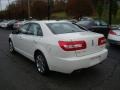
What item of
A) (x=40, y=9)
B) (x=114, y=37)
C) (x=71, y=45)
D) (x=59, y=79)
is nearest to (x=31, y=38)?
(x=59, y=79)

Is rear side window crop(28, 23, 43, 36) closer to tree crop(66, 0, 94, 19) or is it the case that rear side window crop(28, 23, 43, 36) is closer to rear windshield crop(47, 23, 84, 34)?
rear windshield crop(47, 23, 84, 34)

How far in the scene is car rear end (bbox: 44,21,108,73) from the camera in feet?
15.5

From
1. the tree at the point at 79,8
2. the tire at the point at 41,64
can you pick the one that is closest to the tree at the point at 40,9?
the tree at the point at 79,8

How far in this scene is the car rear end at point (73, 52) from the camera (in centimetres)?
472

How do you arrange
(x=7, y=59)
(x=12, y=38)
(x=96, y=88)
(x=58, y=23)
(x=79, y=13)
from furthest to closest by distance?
(x=79, y=13), (x=12, y=38), (x=7, y=59), (x=58, y=23), (x=96, y=88)

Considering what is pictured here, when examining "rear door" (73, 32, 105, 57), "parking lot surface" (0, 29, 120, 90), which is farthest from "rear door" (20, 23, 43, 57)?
"rear door" (73, 32, 105, 57)

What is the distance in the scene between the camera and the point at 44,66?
5414 mm

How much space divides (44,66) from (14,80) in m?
0.85

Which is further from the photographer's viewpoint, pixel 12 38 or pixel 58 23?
pixel 12 38

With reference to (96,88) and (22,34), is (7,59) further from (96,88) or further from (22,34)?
(96,88)

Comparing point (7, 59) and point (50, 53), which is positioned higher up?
point (50, 53)

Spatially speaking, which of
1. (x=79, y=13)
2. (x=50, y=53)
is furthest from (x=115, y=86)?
(x=79, y=13)

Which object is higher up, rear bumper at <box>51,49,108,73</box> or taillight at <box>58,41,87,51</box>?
taillight at <box>58,41,87,51</box>

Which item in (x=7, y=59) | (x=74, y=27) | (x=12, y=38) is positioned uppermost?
(x=74, y=27)
